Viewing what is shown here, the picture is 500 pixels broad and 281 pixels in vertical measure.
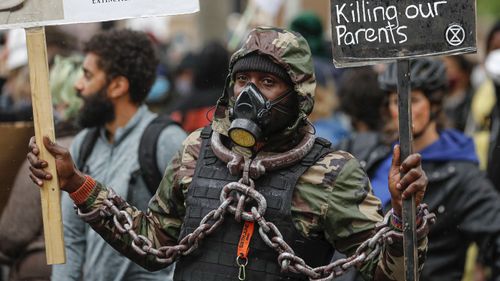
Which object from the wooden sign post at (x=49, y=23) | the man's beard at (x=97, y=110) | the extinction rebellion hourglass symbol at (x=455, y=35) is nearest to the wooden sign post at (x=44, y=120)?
the wooden sign post at (x=49, y=23)

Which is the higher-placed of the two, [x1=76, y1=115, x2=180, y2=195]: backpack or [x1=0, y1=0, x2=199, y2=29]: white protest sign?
[x1=0, y1=0, x2=199, y2=29]: white protest sign

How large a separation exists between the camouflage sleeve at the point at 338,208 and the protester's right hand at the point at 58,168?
3.09 ft

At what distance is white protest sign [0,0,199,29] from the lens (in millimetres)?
5160

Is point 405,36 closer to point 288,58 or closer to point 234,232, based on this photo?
point 288,58

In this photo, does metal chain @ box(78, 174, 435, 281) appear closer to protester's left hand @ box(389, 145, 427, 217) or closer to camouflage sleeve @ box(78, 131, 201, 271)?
camouflage sleeve @ box(78, 131, 201, 271)

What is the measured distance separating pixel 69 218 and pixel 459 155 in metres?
2.28

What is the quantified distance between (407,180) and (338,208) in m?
0.40

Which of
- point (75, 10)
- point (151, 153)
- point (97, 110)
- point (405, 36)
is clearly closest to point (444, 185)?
point (151, 153)

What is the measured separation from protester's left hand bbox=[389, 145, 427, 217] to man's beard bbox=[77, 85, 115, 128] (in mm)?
2414

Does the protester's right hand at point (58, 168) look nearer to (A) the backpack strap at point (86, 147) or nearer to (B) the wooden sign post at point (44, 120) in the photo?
(B) the wooden sign post at point (44, 120)

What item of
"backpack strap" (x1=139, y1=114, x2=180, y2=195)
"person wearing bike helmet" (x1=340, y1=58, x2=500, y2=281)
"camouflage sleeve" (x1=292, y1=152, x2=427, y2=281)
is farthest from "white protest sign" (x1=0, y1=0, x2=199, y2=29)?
"person wearing bike helmet" (x1=340, y1=58, x2=500, y2=281)

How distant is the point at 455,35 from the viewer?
4.80m

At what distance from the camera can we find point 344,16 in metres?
4.97

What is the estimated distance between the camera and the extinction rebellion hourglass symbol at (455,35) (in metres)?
4.79
